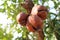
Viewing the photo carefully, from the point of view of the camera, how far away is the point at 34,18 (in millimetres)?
878

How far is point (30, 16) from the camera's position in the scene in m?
0.90

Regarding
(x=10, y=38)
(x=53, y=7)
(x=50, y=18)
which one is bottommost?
(x=10, y=38)

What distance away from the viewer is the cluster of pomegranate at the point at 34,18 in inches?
33.8

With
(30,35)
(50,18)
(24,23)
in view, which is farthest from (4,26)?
(24,23)

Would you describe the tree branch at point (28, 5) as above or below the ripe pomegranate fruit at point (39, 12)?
above

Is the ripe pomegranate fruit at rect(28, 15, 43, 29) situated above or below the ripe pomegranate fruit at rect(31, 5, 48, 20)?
below

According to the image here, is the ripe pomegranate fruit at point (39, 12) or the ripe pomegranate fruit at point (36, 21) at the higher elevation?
the ripe pomegranate fruit at point (39, 12)

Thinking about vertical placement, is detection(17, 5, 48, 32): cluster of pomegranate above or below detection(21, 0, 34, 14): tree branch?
below

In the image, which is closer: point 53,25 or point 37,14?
point 37,14

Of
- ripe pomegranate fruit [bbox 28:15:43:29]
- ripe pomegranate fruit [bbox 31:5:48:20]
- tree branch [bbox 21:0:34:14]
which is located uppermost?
tree branch [bbox 21:0:34:14]

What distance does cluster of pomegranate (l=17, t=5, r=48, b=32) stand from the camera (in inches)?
33.8

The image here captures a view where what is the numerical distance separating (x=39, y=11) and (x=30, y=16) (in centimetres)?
7

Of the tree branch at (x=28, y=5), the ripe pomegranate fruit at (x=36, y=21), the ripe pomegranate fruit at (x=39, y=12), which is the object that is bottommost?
the ripe pomegranate fruit at (x=36, y=21)

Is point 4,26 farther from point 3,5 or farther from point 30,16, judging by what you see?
point 30,16
